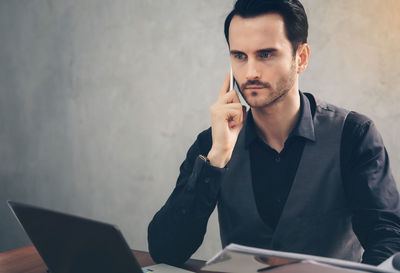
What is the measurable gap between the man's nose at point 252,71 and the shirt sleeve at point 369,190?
1.11ft

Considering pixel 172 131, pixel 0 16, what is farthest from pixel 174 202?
A: pixel 0 16

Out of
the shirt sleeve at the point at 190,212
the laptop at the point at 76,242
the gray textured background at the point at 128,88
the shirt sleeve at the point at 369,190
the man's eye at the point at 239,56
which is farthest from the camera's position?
the gray textured background at the point at 128,88

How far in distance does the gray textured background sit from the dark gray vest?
0.72m

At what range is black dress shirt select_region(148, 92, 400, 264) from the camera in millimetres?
1152

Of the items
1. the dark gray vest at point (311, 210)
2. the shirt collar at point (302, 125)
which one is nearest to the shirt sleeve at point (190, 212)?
the dark gray vest at point (311, 210)

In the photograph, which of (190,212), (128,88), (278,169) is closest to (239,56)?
(278,169)

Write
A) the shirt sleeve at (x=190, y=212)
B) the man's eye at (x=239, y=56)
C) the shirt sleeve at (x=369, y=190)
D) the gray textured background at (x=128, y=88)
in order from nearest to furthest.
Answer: the shirt sleeve at (x=369, y=190), the shirt sleeve at (x=190, y=212), the man's eye at (x=239, y=56), the gray textured background at (x=128, y=88)

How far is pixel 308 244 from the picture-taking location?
128cm

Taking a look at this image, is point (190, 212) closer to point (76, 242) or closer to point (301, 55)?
point (76, 242)

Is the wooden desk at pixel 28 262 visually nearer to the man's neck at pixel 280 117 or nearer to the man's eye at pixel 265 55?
the man's neck at pixel 280 117

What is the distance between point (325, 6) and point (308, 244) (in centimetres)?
123

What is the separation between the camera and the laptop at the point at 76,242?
2.20 feet

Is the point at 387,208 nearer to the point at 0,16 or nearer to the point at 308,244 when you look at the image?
the point at 308,244

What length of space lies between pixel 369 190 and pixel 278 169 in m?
0.29
